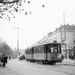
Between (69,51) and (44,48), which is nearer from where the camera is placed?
(44,48)

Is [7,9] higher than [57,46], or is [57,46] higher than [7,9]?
[7,9]

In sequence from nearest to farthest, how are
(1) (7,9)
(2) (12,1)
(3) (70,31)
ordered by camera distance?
(2) (12,1)
(1) (7,9)
(3) (70,31)

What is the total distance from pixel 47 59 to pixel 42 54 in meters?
1.73

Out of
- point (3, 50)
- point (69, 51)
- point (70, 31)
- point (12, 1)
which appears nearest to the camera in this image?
point (12, 1)

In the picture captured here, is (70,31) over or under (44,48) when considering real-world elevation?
over

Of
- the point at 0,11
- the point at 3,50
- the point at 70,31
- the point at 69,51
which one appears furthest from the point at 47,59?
the point at 3,50

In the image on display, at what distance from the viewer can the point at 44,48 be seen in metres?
30.9

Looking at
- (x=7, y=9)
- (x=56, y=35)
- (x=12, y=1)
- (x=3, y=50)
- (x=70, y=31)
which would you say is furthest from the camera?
(x=3, y=50)

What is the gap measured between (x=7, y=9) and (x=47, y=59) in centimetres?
1665

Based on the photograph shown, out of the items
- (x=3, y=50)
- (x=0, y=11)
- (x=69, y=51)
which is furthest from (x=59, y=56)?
(x=3, y=50)

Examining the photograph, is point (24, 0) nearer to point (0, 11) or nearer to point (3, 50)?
point (0, 11)

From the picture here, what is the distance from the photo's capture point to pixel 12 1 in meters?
13.5

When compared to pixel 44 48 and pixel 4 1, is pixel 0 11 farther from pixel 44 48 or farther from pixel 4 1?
pixel 44 48

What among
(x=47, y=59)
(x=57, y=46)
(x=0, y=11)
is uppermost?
(x=0, y=11)
